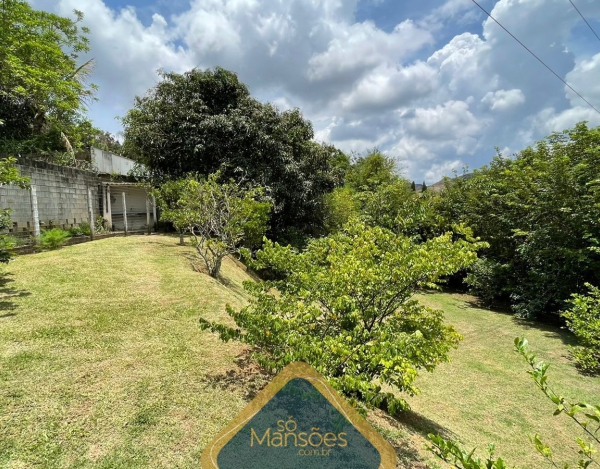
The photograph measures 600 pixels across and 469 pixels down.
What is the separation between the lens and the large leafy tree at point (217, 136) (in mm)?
11555

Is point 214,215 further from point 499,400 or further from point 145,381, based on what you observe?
point 499,400

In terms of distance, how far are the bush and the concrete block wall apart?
→ 0.98 ft

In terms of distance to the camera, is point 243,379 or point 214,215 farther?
point 214,215

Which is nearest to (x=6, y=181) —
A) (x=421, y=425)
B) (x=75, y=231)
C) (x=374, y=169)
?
(x=75, y=231)

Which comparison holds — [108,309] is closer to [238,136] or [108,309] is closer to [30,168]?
[30,168]

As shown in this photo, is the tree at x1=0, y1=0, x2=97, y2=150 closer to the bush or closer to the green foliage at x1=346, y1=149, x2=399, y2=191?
the bush

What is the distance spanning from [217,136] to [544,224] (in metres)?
10.6

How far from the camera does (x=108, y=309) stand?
490 cm

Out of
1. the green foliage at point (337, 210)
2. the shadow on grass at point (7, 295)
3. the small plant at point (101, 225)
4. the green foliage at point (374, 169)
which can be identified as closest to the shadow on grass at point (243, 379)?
the shadow on grass at point (7, 295)

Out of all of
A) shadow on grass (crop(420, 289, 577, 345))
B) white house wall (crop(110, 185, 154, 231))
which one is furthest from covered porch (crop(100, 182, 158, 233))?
shadow on grass (crop(420, 289, 577, 345))

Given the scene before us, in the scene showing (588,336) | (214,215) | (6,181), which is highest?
(6,181)

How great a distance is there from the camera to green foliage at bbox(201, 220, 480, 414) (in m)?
2.65

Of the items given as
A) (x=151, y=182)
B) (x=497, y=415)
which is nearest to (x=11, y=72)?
(x=151, y=182)

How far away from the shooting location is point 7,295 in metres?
4.93
